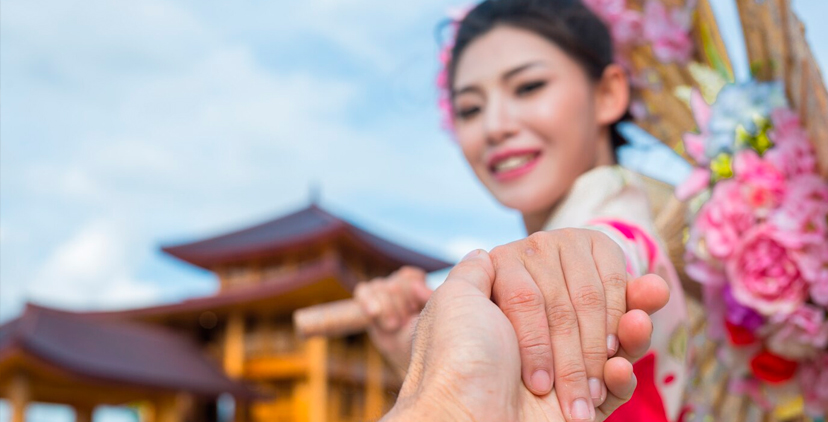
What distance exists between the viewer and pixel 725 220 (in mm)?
1271

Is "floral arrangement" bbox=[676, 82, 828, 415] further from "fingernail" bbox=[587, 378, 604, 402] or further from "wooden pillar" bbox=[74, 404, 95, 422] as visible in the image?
"wooden pillar" bbox=[74, 404, 95, 422]

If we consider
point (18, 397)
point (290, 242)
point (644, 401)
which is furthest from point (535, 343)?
point (290, 242)

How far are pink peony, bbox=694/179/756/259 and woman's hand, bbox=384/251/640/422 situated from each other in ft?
2.46

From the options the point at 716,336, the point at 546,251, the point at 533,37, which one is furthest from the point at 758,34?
the point at 546,251

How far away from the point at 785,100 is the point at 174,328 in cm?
1109

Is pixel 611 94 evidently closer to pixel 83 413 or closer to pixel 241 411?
pixel 83 413

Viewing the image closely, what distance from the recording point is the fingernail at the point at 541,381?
1.84ft

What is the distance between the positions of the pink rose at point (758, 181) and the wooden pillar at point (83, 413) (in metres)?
8.77

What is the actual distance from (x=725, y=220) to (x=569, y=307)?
815 millimetres

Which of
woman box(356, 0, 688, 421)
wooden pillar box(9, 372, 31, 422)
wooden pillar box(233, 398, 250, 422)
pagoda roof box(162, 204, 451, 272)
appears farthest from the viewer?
pagoda roof box(162, 204, 451, 272)

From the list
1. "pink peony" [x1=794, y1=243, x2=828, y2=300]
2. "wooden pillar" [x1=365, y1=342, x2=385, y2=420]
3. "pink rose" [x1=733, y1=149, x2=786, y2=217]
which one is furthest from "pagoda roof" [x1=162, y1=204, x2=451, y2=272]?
"pink peony" [x1=794, y1=243, x2=828, y2=300]

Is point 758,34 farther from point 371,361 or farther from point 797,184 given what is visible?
point 371,361

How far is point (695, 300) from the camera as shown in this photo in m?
1.73

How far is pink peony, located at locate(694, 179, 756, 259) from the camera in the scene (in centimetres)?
125
